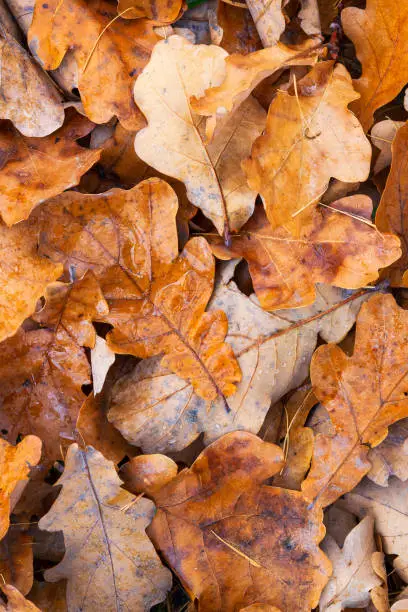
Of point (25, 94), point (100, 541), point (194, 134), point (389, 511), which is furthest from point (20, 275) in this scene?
point (389, 511)

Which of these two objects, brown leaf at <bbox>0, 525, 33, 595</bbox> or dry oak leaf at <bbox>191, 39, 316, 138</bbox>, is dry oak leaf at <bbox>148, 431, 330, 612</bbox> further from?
dry oak leaf at <bbox>191, 39, 316, 138</bbox>

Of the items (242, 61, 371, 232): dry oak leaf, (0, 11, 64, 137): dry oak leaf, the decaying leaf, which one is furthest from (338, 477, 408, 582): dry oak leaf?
(0, 11, 64, 137): dry oak leaf

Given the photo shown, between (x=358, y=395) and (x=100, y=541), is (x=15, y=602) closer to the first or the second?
(x=100, y=541)

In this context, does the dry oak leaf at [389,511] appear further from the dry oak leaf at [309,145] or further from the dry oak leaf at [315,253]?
the dry oak leaf at [309,145]

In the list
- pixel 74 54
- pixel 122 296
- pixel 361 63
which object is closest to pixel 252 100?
pixel 361 63

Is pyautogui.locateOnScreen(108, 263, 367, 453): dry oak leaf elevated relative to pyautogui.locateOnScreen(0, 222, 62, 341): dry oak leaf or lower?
lower

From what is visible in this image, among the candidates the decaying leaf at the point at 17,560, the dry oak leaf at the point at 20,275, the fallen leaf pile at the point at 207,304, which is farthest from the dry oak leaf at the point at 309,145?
the decaying leaf at the point at 17,560
